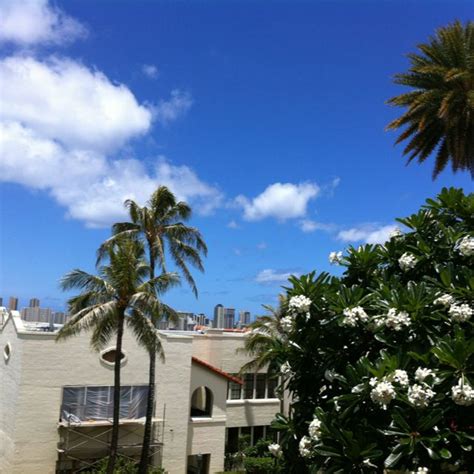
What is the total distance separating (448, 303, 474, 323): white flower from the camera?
6375mm

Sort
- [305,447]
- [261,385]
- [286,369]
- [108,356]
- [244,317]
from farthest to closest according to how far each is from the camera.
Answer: [244,317] → [261,385] → [108,356] → [286,369] → [305,447]

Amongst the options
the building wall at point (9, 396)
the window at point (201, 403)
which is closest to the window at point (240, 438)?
the window at point (201, 403)

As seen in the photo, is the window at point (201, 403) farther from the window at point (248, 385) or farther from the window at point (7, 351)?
the window at point (7, 351)

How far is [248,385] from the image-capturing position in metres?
33.7

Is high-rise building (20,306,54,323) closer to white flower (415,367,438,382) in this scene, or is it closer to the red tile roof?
the red tile roof

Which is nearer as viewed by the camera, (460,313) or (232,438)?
(460,313)

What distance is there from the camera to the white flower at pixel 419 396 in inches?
226

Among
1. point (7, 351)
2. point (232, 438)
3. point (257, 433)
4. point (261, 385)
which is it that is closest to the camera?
point (7, 351)

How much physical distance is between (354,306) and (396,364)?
1178 mm

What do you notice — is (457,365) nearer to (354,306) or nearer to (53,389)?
(354,306)

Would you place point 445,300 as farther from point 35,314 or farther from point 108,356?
point 35,314

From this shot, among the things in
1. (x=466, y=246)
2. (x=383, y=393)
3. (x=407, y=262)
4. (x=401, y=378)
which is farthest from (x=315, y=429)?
(x=466, y=246)

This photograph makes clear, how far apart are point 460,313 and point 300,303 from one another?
2.14 meters

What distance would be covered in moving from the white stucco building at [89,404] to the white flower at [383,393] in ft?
70.6
